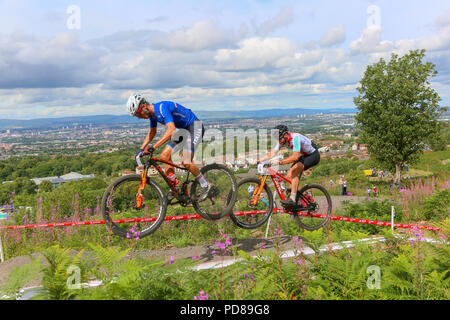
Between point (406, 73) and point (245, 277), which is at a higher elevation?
point (406, 73)

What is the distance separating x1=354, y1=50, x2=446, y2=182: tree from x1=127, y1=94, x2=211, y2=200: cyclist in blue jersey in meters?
28.0

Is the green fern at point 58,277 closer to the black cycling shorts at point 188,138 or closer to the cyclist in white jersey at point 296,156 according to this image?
the black cycling shorts at point 188,138

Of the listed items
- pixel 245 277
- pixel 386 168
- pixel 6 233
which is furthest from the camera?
pixel 386 168

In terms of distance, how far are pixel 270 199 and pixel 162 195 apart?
112 inches

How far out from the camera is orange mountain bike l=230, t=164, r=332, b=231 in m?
7.37

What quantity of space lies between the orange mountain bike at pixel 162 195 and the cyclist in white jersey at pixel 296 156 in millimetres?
1095

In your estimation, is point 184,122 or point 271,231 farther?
point 271,231

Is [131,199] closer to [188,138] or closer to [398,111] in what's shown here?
[188,138]

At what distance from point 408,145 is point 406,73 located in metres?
7.12

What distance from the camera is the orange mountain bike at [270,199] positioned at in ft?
24.2

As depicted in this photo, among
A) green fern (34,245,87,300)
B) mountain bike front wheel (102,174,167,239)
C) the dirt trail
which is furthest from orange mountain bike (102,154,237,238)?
green fern (34,245,87,300)
